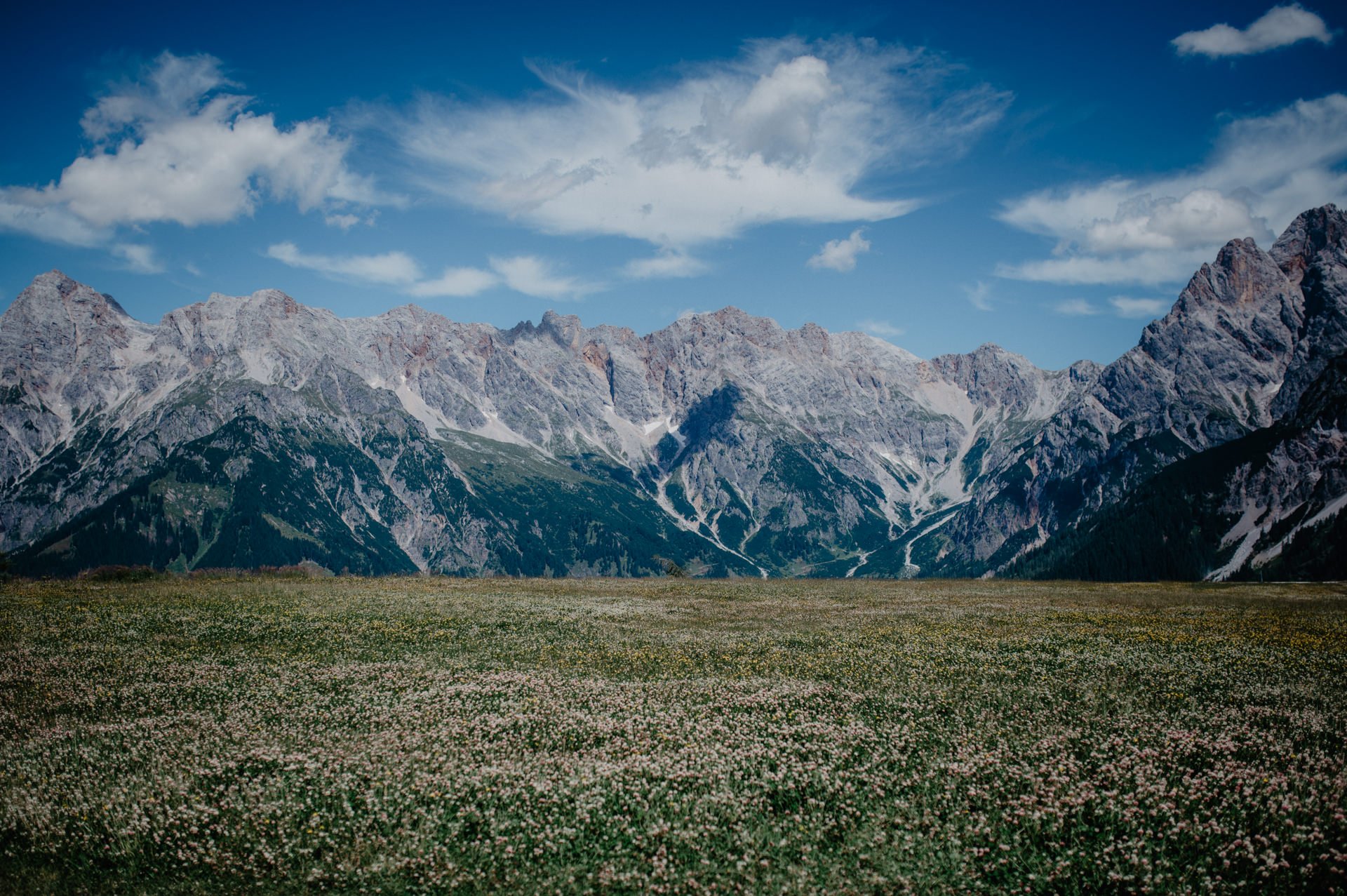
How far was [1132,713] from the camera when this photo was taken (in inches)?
874

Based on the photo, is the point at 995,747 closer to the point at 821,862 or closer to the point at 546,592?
→ the point at 821,862

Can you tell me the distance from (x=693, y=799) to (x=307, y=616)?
34518mm

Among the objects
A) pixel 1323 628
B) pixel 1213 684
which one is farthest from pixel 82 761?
pixel 1323 628

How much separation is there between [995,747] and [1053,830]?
492 centimetres

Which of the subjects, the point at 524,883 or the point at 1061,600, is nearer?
the point at 524,883

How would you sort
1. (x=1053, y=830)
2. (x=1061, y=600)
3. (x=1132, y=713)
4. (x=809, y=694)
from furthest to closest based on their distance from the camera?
(x=1061, y=600)
(x=809, y=694)
(x=1132, y=713)
(x=1053, y=830)

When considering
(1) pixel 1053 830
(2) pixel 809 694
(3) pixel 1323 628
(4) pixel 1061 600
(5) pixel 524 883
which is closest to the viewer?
(5) pixel 524 883

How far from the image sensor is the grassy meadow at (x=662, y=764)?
1331 centimetres

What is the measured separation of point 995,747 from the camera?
62.7 feet

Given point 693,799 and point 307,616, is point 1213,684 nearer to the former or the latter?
point 693,799

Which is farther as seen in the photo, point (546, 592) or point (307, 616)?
point (546, 592)

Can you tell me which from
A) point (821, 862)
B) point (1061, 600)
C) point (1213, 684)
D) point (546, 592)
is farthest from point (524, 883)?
point (1061, 600)

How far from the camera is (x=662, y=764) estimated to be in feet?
58.6

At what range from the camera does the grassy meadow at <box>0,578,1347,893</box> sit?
13312 mm
